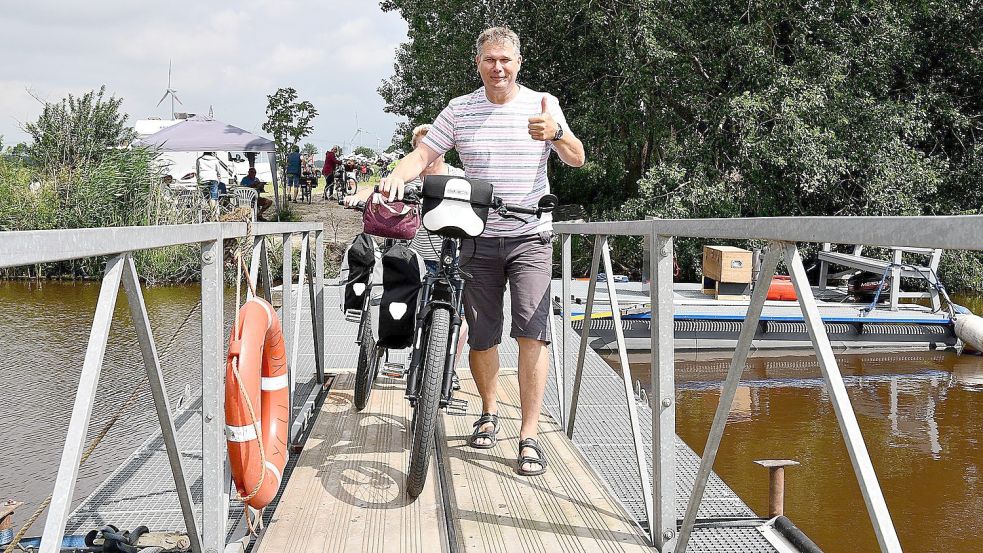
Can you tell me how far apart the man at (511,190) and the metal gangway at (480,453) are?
242mm

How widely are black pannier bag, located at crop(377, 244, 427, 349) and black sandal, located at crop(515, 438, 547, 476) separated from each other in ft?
2.05

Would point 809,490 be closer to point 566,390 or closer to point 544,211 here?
point 566,390

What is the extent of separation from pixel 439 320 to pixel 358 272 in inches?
59.3

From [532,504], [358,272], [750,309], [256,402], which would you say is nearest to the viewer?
[750,309]

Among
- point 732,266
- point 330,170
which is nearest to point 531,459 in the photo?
point 732,266

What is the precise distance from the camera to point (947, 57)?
49.4 feet

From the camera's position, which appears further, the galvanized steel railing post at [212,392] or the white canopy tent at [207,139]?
the white canopy tent at [207,139]

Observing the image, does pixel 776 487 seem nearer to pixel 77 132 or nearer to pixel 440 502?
pixel 440 502

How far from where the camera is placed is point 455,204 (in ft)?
9.32

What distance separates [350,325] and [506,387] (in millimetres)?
3205

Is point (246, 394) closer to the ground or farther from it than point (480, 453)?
farther from it

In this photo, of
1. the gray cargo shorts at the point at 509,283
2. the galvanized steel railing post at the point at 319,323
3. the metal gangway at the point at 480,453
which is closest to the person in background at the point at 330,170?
the galvanized steel railing post at the point at 319,323

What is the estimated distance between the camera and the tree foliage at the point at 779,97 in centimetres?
1340

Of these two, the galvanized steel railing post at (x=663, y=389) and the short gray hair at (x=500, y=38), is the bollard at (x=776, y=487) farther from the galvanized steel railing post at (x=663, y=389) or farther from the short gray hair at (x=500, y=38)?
the short gray hair at (x=500, y=38)
